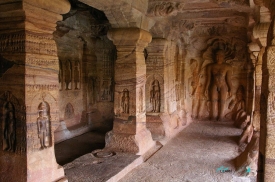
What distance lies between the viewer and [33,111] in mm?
2898

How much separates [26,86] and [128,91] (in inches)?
99.2

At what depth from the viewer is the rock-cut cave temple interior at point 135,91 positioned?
2.84 metres

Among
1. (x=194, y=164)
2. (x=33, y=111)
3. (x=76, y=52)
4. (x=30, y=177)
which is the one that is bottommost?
(x=194, y=164)

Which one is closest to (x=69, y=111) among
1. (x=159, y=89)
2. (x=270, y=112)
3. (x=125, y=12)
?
(x=159, y=89)

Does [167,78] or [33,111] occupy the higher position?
[167,78]

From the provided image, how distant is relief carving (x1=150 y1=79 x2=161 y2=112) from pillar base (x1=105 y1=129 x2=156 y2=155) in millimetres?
1520

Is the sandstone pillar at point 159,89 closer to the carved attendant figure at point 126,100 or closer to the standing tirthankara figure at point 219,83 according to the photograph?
the carved attendant figure at point 126,100

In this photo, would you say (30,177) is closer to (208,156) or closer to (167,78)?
(208,156)

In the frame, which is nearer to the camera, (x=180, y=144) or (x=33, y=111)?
(x=33, y=111)

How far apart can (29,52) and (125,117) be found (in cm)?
266

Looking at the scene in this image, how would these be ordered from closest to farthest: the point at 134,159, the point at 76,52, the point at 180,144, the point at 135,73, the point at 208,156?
the point at 134,159 < the point at 135,73 < the point at 208,156 < the point at 180,144 < the point at 76,52

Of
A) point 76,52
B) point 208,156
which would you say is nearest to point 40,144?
point 208,156

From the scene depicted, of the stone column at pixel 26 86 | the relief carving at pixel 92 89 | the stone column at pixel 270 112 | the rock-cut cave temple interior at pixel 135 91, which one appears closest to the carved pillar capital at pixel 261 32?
the rock-cut cave temple interior at pixel 135 91

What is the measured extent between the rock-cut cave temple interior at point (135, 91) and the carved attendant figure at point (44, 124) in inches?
0.5
